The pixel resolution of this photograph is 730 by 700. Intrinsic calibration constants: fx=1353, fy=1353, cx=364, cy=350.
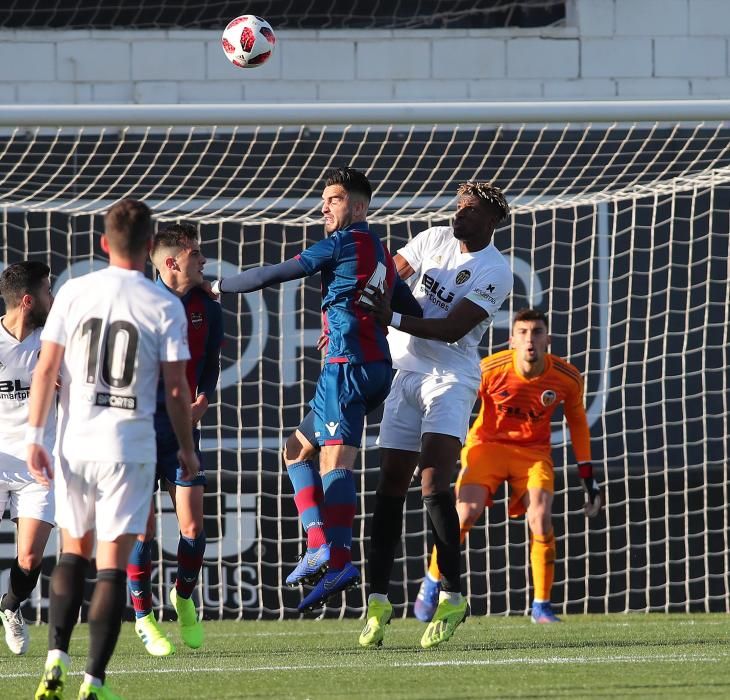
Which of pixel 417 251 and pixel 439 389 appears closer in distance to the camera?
pixel 439 389

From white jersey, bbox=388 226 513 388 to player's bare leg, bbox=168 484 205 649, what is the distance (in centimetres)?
114

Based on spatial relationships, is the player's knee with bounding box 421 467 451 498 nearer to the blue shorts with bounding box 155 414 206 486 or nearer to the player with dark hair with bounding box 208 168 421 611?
the player with dark hair with bounding box 208 168 421 611

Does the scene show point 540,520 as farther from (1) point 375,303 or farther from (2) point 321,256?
(2) point 321,256

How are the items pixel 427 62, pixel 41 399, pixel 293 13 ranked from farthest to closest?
pixel 293 13
pixel 427 62
pixel 41 399

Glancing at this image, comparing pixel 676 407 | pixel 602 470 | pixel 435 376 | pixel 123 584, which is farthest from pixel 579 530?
pixel 123 584

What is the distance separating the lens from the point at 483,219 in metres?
6.26

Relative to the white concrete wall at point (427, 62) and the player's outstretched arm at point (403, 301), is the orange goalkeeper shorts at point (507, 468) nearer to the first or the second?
the player's outstretched arm at point (403, 301)

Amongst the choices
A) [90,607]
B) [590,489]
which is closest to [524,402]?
[590,489]

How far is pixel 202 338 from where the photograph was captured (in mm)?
6199

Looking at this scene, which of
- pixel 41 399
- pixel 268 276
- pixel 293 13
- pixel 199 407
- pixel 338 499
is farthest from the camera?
pixel 293 13

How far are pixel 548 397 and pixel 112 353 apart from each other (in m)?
4.20

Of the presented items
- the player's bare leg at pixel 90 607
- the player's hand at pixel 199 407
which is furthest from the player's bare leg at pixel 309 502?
the player's bare leg at pixel 90 607

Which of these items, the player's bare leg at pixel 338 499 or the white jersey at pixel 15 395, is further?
the white jersey at pixel 15 395

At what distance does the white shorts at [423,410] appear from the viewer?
609 centimetres
